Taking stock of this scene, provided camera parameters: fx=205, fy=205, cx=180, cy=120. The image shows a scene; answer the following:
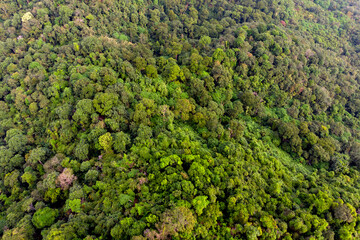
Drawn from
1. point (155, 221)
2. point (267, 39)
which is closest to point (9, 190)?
point (155, 221)

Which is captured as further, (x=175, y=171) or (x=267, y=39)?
(x=267, y=39)

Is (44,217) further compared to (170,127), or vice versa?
(170,127)

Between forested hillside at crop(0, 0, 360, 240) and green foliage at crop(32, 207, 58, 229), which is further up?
forested hillside at crop(0, 0, 360, 240)

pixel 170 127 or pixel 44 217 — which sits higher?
pixel 170 127

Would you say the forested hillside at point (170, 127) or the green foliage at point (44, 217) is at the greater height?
the forested hillside at point (170, 127)

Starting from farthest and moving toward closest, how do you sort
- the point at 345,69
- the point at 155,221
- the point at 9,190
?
the point at 345,69 → the point at 9,190 → the point at 155,221

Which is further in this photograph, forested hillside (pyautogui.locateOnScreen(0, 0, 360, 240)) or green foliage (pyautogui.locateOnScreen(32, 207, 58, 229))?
forested hillside (pyautogui.locateOnScreen(0, 0, 360, 240))

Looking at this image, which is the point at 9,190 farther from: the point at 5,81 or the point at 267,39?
the point at 267,39

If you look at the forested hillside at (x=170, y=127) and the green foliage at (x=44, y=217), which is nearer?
the green foliage at (x=44, y=217)
